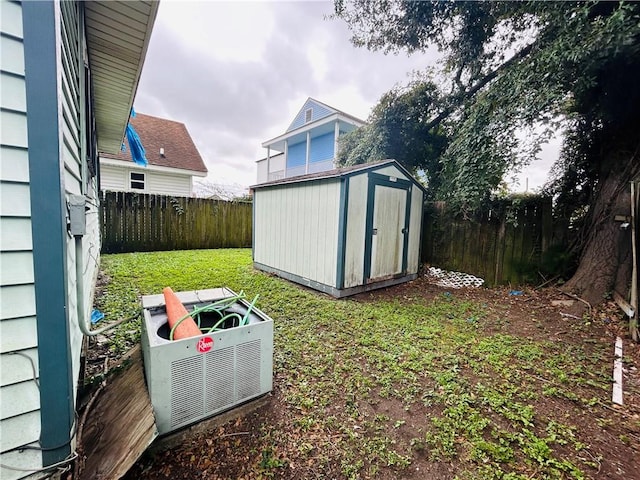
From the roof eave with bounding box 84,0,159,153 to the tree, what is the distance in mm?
4513

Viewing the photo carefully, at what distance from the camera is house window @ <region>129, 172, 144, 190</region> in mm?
11391

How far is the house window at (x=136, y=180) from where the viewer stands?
11391 millimetres

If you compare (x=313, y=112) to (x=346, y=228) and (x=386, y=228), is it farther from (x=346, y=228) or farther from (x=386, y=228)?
(x=346, y=228)

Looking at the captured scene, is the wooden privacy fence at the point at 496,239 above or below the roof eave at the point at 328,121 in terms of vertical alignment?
below

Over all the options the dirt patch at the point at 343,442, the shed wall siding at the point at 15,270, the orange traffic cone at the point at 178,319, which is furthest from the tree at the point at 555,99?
the shed wall siding at the point at 15,270

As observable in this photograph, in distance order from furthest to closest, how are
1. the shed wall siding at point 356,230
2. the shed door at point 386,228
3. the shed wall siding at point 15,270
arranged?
the shed door at point 386,228 → the shed wall siding at point 356,230 → the shed wall siding at point 15,270

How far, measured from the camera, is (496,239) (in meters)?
5.45

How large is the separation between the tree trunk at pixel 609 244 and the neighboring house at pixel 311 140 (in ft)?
27.5

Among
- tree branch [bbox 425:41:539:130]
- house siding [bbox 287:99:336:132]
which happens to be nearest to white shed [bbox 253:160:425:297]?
tree branch [bbox 425:41:539:130]

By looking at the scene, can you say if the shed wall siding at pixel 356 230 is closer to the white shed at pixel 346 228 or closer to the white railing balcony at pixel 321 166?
the white shed at pixel 346 228

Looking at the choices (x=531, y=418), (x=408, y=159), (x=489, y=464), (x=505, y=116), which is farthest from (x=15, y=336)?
(x=408, y=159)

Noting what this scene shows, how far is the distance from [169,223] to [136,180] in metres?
4.95

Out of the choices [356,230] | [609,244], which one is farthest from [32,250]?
[609,244]

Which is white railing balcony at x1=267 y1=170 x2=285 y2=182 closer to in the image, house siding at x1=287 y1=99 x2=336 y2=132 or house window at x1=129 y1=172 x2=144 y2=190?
house siding at x1=287 y1=99 x2=336 y2=132
